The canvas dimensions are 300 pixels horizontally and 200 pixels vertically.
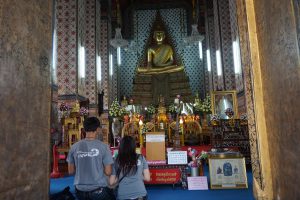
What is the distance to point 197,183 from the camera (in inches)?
200

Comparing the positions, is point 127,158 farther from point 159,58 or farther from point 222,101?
point 159,58

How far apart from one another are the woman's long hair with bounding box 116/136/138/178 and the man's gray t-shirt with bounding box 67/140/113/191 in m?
0.32

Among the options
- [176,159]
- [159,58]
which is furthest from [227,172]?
[159,58]

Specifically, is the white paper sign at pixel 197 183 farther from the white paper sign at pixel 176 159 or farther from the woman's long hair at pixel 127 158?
the woman's long hair at pixel 127 158

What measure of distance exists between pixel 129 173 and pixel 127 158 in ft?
0.55

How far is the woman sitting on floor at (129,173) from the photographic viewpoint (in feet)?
9.26

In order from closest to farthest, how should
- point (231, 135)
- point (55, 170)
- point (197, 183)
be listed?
point (197, 183) → point (55, 170) → point (231, 135)

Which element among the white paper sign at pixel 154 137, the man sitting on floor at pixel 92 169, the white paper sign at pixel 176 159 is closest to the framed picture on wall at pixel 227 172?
the white paper sign at pixel 176 159

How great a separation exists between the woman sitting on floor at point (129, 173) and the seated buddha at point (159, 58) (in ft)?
50.4

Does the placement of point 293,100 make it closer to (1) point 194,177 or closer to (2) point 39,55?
(2) point 39,55

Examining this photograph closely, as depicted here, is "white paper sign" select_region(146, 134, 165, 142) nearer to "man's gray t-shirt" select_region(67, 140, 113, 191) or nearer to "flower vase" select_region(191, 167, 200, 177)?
"flower vase" select_region(191, 167, 200, 177)

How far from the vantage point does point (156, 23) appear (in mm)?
19391

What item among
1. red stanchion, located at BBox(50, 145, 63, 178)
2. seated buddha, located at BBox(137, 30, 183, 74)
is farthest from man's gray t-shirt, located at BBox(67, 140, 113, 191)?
seated buddha, located at BBox(137, 30, 183, 74)

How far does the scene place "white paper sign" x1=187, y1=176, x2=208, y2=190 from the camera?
16.5 ft
